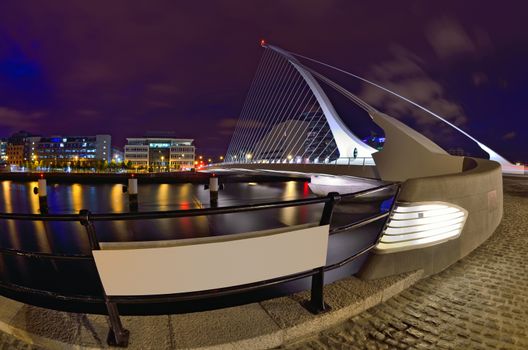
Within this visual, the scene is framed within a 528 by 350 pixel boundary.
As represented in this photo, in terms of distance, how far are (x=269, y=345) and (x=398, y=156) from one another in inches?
645

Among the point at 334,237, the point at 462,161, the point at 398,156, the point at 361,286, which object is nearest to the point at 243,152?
the point at 398,156

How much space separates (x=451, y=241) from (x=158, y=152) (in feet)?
378

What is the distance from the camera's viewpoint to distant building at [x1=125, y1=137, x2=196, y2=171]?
11019 cm

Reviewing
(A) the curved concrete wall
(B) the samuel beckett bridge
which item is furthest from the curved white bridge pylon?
(A) the curved concrete wall

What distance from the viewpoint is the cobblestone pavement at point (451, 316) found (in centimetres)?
233

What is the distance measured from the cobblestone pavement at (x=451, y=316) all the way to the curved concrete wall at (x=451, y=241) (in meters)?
0.20

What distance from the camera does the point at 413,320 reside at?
2.64m

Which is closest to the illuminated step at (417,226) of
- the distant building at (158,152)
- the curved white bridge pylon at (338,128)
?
the curved white bridge pylon at (338,128)

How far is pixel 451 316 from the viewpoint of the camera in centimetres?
271

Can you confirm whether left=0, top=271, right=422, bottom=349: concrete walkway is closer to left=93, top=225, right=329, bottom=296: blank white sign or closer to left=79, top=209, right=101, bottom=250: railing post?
left=93, top=225, right=329, bottom=296: blank white sign

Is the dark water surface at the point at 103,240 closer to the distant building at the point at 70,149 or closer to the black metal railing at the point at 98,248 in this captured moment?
the black metal railing at the point at 98,248

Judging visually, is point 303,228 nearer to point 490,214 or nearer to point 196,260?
point 196,260

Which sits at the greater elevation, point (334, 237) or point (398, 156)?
point (398, 156)

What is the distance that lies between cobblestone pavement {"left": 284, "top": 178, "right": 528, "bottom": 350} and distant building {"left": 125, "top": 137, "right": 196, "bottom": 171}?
109 metres
